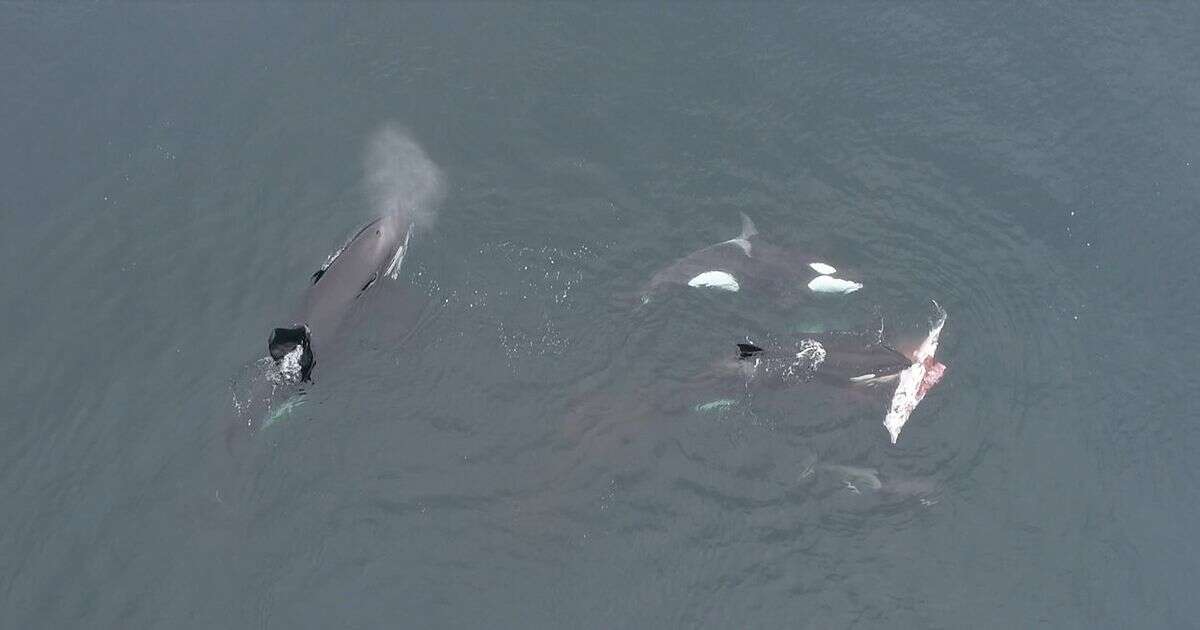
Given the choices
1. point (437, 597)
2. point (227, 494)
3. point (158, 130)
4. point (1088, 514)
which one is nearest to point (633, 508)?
point (437, 597)

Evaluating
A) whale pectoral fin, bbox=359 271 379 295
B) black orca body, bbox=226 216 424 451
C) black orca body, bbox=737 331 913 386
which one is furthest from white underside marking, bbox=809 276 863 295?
whale pectoral fin, bbox=359 271 379 295

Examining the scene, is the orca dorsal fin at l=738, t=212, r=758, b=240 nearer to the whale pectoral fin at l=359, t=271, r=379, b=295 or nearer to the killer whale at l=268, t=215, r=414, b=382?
the killer whale at l=268, t=215, r=414, b=382

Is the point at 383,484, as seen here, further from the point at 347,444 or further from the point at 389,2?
the point at 389,2

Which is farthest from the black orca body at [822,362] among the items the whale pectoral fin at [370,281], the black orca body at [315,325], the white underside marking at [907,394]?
the whale pectoral fin at [370,281]

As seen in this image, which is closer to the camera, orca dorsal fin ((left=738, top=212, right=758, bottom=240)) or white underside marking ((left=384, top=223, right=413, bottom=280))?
white underside marking ((left=384, top=223, right=413, bottom=280))

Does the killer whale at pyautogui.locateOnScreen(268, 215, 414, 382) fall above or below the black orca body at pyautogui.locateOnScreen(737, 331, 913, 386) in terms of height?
above

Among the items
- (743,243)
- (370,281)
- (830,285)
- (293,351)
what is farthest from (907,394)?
(293,351)

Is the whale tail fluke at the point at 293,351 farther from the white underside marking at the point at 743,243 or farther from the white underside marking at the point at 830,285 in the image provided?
the white underside marking at the point at 830,285
